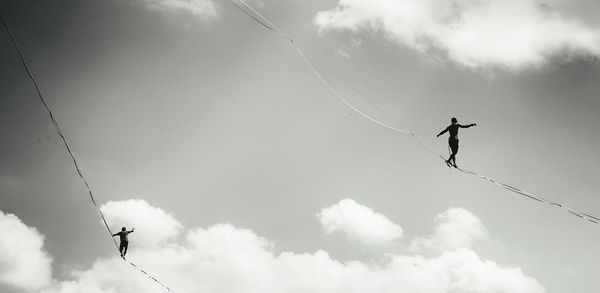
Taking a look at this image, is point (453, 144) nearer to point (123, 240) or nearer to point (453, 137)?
point (453, 137)

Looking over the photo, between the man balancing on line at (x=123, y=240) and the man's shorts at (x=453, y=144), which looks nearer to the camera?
the man's shorts at (x=453, y=144)

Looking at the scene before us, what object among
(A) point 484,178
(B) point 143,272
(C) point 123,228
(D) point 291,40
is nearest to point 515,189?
(A) point 484,178

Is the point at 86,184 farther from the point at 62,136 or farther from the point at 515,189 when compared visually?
the point at 515,189

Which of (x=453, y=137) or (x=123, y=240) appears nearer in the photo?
(x=453, y=137)

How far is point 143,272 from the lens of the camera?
18484mm

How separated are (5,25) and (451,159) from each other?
14217 millimetres

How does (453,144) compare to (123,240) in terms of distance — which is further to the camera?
(123,240)

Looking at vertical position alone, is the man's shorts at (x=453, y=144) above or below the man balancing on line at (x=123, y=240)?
above

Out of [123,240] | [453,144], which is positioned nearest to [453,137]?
[453,144]

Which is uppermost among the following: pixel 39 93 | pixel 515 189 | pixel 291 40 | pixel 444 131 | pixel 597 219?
pixel 291 40

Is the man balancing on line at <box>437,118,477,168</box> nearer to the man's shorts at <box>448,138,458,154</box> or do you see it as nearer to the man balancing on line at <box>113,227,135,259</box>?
the man's shorts at <box>448,138,458,154</box>

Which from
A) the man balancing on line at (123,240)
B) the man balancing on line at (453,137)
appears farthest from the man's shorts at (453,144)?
the man balancing on line at (123,240)

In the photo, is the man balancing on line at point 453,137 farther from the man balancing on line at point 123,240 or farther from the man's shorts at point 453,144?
the man balancing on line at point 123,240

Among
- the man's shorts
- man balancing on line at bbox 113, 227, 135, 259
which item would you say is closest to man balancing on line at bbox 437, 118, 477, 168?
the man's shorts
